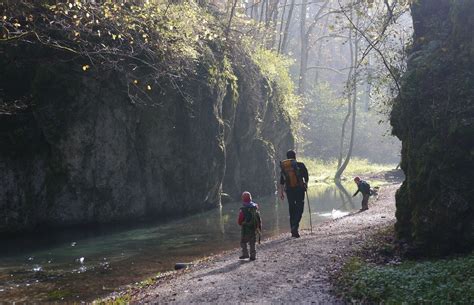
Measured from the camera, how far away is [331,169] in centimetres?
5569

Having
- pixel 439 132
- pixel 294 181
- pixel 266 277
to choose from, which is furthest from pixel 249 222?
pixel 439 132

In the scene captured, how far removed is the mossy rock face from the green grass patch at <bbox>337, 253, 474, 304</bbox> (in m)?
0.69

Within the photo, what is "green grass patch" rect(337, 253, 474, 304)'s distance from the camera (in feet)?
23.1

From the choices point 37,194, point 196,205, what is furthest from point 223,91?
point 37,194

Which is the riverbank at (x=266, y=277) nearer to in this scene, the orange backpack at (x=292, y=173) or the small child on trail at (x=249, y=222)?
the small child on trail at (x=249, y=222)

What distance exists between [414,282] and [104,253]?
950 centimetres

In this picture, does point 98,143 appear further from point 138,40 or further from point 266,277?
point 266,277

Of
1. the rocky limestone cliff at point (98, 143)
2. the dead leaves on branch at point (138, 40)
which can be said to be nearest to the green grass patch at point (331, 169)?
the rocky limestone cliff at point (98, 143)

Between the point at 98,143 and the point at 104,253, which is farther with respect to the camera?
the point at 98,143

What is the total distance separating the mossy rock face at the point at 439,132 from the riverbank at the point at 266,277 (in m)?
1.83

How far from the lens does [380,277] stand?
816 cm

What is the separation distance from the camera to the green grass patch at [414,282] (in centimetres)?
704

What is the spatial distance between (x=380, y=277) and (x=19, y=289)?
724 cm

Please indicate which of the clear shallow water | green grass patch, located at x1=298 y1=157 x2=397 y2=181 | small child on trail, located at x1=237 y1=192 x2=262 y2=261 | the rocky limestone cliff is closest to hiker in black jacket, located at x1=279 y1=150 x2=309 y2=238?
small child on trail, located at x1=237 y1=192 x2=262 y2=261
